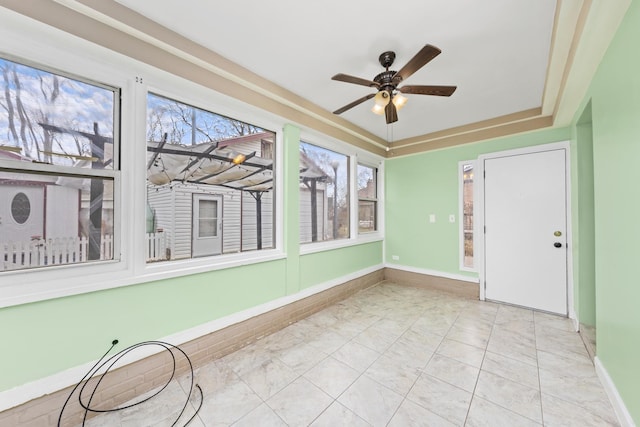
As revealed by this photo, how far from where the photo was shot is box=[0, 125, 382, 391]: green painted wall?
1380 millimetres

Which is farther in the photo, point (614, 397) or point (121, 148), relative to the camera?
point (121, 148)

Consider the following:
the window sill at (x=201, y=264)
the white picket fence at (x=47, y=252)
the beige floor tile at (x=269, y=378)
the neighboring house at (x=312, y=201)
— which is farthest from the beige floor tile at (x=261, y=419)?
the neighboring house at (x=312, y=201)

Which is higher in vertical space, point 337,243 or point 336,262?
point 337,243

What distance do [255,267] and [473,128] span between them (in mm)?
3550

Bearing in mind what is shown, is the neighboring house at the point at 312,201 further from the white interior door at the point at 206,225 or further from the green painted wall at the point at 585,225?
the green painted wall at the point at 585,225

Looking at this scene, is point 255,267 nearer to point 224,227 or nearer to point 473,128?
point 224,227

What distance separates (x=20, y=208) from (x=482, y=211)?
15.2ft

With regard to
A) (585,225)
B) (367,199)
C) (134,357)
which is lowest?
(134,357)

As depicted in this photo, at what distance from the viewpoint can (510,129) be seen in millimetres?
3279

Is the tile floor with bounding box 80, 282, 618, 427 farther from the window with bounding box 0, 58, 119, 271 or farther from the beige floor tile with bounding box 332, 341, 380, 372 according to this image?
the window with bounding box 0, 58, 119, 271

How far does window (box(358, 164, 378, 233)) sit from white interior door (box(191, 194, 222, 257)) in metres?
2.46

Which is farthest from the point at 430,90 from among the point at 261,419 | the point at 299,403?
the point at 261,419

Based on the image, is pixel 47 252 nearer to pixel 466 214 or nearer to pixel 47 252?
pixel 47 252

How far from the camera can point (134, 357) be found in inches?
68.1
